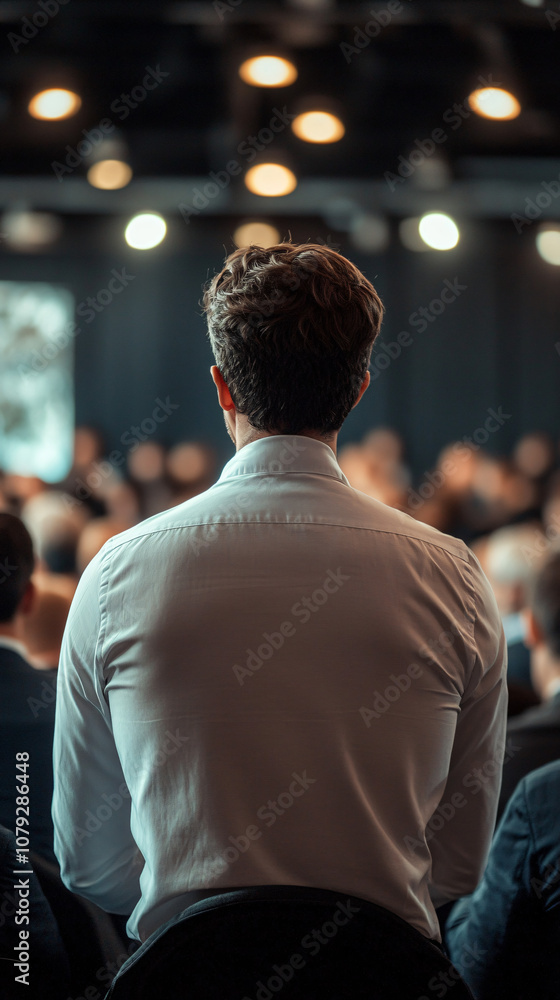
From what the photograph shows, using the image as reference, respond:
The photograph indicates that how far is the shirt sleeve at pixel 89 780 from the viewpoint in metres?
0.91

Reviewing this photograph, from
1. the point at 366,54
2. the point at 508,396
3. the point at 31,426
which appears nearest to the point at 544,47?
the point at 366,54

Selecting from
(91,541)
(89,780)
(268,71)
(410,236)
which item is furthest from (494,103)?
(89,780)

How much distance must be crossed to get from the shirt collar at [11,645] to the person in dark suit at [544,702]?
836 millimetres

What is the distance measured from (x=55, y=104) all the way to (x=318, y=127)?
114 centimetres

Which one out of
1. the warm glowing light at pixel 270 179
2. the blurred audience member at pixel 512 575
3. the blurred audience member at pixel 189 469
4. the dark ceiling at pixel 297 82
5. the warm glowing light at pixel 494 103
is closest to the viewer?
the blurred audience member at pixel 512 575

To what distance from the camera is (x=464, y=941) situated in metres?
1.23

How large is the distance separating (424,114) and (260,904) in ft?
12.3

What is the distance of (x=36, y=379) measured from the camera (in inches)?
227

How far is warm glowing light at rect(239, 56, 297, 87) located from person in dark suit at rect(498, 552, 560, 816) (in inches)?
98.6

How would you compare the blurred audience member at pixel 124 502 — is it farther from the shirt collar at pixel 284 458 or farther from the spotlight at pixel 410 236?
the shirt collar at pixel 284 458

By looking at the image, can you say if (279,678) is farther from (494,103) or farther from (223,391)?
(494,103)

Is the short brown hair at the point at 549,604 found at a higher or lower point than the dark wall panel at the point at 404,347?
lower

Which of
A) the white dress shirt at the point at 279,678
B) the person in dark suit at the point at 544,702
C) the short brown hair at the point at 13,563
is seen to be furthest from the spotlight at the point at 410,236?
the white dress shirt at the point at 279,678

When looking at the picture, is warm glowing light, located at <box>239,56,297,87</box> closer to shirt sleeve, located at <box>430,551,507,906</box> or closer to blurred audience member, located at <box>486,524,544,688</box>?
blurred audience member, located at <box>486,524,544,688</box>
